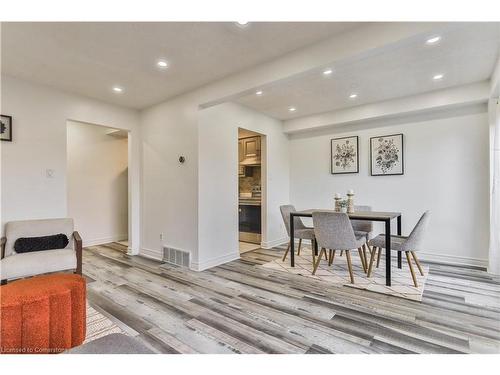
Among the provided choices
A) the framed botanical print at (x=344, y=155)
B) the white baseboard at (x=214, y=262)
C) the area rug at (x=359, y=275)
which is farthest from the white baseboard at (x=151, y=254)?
the framed botanical print at (x=344, y=155)

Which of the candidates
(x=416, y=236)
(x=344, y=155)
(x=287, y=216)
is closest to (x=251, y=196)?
(x=287, y=216)

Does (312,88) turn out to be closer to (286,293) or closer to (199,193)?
(199,193)

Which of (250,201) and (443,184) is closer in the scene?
(443,184)

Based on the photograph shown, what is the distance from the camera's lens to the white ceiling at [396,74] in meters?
2.46

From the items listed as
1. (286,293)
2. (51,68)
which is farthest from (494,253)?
(51,68)

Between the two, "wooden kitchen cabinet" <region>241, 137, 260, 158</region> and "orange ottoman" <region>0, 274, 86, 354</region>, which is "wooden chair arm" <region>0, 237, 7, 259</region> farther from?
"wooden kitchen cabinet" <region>241, 137, 260, 158</region>

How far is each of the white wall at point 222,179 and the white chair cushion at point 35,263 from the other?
4.98 feet

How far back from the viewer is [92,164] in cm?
528

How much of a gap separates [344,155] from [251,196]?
2.08 m

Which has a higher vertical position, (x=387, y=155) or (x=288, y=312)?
(x=387, y=155)

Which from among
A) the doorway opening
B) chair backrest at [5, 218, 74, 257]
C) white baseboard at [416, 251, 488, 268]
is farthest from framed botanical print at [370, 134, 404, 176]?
chair backrest at [5, 218, 74, 257]

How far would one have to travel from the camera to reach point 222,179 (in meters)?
4.05

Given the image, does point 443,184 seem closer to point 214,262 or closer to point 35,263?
point 214,262

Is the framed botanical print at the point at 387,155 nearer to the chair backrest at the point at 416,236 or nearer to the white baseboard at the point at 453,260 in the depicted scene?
the white baseboard at the point at 453,260
